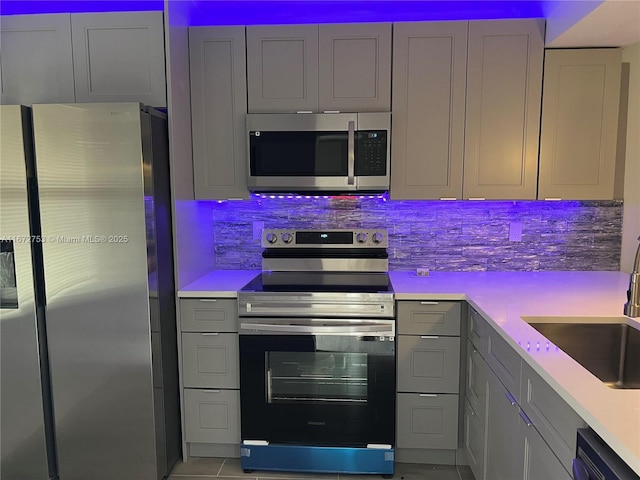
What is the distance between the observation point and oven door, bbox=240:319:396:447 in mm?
2252

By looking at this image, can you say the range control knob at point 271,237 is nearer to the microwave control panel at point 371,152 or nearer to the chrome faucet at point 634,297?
the microwave control panel at point 371,152

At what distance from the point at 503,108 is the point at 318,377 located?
1723mm

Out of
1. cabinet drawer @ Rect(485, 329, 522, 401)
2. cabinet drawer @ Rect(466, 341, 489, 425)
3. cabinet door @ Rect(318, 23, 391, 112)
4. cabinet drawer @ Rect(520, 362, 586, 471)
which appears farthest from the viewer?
cabinet door @ Rect(318, 23, 391, 112)

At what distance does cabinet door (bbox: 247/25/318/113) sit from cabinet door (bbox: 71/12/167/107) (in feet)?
1.57

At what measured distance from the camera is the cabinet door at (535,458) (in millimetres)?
1283

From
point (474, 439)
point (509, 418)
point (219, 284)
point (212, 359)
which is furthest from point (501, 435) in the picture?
point (219, 284)

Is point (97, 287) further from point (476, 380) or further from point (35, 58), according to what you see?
point (476, 380)

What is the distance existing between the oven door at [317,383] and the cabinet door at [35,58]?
5.14ft

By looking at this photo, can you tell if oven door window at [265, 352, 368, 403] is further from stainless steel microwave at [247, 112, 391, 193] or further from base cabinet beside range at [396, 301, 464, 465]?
stainless steel microwave at [247, 112, 391, 193]

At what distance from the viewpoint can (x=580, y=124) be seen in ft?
7.99

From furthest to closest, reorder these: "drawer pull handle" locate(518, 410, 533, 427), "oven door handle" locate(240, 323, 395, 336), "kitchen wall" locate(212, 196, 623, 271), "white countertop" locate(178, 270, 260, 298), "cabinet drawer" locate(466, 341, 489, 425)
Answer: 1. "kitchen wall" locate(212, 196, 623, 271)
2. "white countertop" locate(178, 270, 260, 298)
3. "oven door handle" locate(240, 323, 395, 336)
4. "cabinet drawer" locate(466, 341, 489, 425)
5. "drawer pull handle" locate(518, 410, 533, 427)

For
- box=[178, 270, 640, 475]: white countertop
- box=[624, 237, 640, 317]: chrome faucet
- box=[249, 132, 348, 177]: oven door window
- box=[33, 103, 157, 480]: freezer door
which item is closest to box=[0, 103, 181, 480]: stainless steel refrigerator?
box=[33, 103, 157, 480]: freezer door

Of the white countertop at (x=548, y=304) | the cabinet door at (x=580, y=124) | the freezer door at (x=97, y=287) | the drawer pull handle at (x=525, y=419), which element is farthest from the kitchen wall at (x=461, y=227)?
the drawer pull handle at (x=525, y=419)

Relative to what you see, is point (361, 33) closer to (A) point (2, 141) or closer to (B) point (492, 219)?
(B) point (492, 219)
